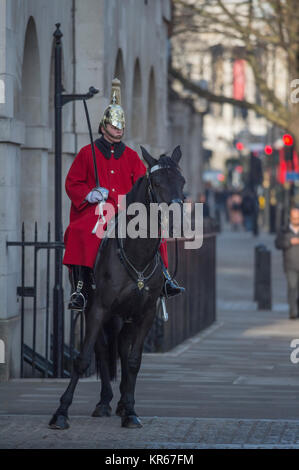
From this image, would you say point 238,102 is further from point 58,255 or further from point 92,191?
point 92,191

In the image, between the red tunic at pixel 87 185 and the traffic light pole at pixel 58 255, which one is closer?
the red tunic at pixel 87 185

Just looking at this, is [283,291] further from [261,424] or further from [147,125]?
[261,424]

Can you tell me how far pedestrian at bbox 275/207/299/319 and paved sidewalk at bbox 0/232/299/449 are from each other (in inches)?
133

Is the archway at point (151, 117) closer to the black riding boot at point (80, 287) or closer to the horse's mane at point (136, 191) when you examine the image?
the black riding boot at point (80, 287)

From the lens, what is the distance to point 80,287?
9.54 meters

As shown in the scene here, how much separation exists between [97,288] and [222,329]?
32.1 feet

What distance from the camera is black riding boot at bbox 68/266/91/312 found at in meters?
9.51

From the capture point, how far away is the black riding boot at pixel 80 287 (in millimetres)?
9508

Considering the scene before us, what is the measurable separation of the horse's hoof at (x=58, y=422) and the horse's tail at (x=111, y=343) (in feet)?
2.76

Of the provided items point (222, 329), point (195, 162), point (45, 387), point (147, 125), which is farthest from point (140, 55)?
point (195, 162)

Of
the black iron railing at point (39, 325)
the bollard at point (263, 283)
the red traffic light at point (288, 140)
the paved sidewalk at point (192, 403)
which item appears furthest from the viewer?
the red traffic light at point (288, 140)

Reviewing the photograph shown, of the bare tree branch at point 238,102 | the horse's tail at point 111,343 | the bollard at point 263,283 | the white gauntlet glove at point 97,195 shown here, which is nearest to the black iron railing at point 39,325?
the horse's tail at point 111,343

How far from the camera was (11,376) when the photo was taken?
12.1 m

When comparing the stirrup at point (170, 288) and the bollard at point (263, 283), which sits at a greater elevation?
the stirrup at point (170, 288)
